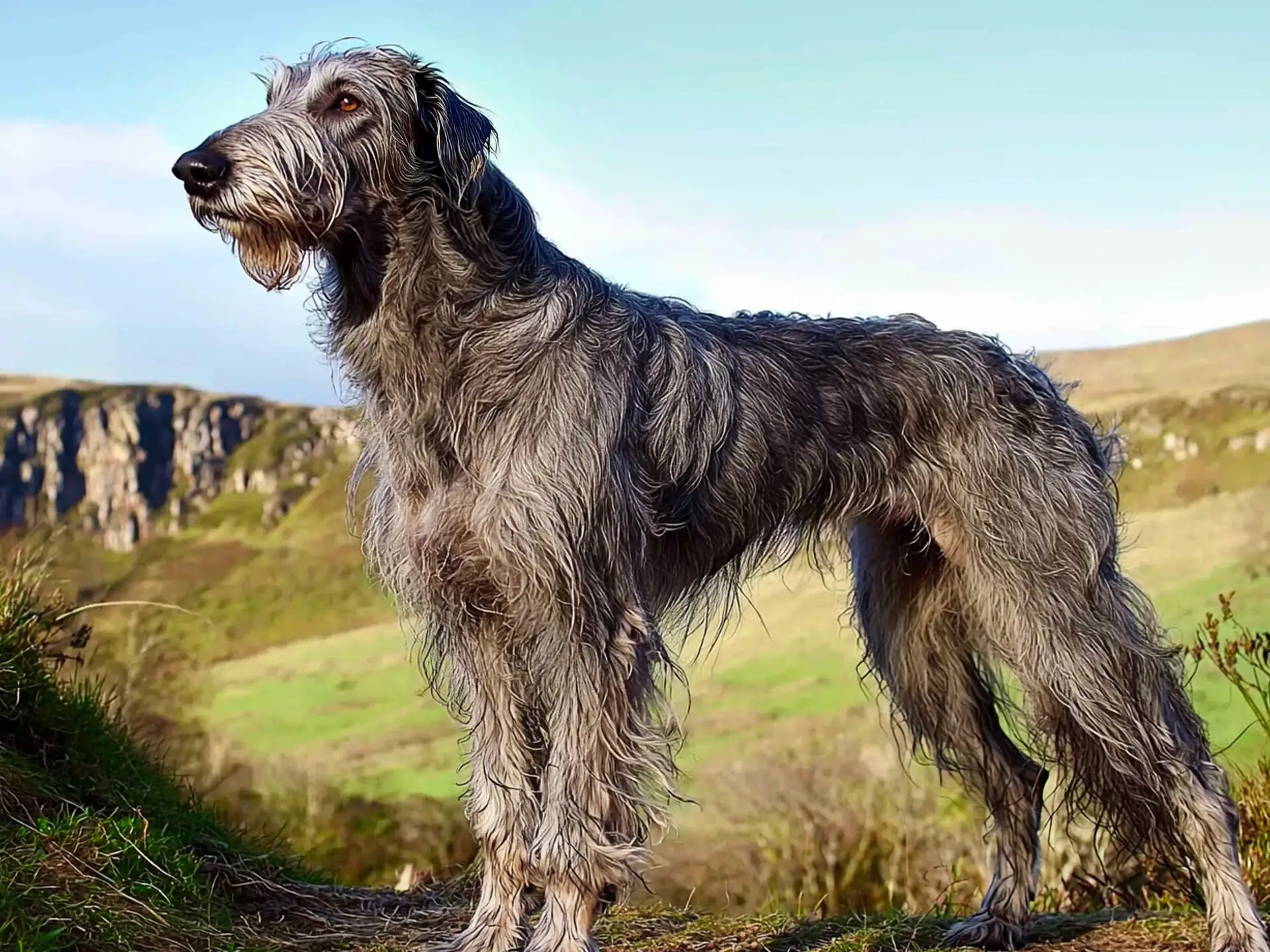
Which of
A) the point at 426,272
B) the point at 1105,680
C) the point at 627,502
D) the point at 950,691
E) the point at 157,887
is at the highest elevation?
the point at 426,272

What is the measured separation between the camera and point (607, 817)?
4.68 meters

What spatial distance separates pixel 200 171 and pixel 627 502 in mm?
1853

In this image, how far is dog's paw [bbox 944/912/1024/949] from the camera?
238 inches

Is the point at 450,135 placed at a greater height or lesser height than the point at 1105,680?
greater

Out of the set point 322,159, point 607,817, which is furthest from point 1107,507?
point 322,159

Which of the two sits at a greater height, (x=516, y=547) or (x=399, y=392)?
(x=399, y=392)

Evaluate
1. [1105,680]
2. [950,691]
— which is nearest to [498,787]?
[950,691]

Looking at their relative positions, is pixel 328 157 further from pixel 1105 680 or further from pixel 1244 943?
pixel 1244 943

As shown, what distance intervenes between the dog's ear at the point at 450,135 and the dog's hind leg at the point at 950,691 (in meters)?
2.51

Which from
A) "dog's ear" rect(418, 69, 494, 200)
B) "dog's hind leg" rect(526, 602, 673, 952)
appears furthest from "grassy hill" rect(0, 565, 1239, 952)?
"dog's ear" rect(418, 69, 494, 200)

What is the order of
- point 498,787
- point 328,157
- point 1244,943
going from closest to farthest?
point 328,157 < point 498,787 < point 1244,943

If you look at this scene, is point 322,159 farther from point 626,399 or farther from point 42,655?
point 42,655

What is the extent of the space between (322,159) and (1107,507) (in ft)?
11.9

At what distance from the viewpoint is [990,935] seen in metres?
6.06
